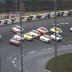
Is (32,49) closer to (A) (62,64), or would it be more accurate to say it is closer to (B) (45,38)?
(B) (45,38)

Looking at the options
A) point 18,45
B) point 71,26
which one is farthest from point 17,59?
point 71,26

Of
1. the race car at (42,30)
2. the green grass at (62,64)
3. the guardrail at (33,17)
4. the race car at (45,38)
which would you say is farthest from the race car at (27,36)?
the green grass at (62,64)

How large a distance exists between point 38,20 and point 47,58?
9.85 meters

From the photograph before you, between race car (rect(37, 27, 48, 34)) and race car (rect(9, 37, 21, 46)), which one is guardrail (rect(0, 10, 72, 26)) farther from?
race car (rect(9, 37, 21, 46))

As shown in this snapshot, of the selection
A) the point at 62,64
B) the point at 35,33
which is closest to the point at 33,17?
the point at 35,33

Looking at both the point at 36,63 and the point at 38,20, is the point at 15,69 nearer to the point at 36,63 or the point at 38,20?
the point at 36,63

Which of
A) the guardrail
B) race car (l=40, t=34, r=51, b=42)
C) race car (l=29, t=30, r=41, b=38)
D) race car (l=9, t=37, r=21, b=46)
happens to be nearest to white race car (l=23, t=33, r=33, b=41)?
race car (l=29, t=30, r=41, b=38)

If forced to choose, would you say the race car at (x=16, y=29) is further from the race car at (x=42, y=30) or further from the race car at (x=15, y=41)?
the race car at (x=42, y=30)

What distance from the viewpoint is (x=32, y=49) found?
31.3 m

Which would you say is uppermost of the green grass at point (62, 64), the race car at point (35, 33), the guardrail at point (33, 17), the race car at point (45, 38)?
the guardrail at point (33, 17)

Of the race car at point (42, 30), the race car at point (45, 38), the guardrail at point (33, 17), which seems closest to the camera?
the race car at point (45, 38)

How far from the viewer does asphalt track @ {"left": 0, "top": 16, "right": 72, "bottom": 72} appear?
26.8 m

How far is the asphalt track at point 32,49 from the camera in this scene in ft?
88.0

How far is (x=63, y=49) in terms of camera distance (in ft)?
104
